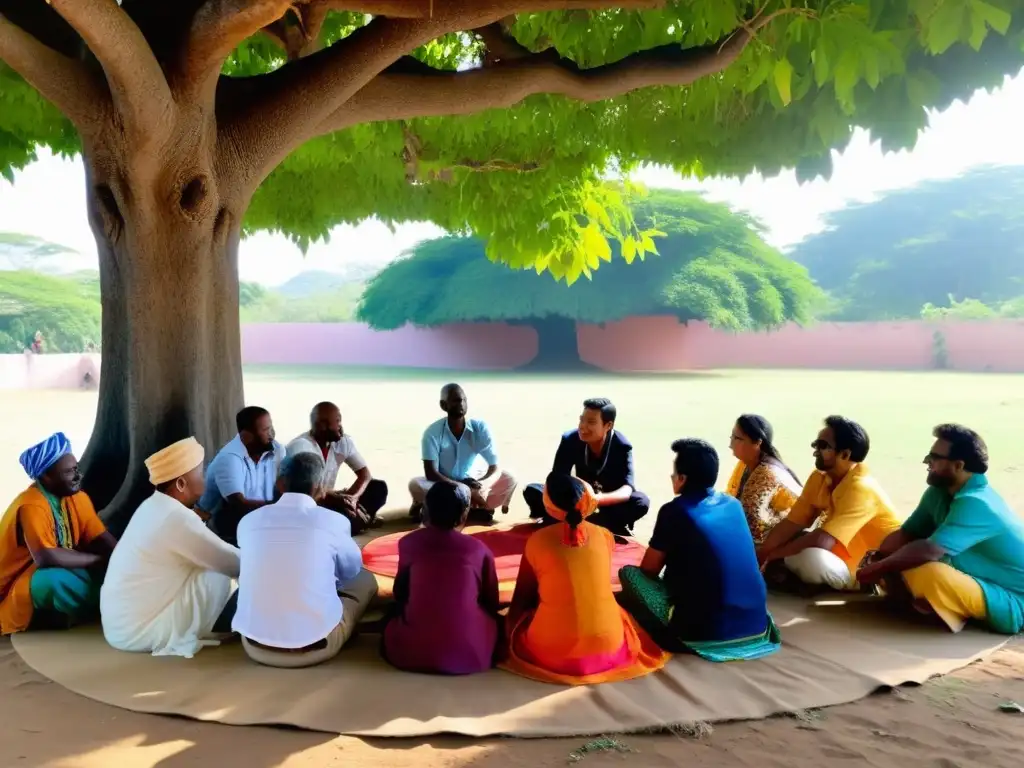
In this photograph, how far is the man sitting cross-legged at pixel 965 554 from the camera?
171 inches

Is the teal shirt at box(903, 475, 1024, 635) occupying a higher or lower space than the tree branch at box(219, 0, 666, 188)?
lower

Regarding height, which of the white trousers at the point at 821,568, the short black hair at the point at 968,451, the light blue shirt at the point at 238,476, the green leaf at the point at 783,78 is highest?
the green leaf at the point at 783,78

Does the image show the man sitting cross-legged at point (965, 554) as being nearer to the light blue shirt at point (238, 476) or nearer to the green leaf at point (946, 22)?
the green leaf at point (946, 22)

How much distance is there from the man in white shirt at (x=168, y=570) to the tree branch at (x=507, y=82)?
125 inches

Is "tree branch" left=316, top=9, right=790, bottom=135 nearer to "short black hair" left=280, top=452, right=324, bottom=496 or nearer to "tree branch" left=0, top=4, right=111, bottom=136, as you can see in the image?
"tree branch" left=0, top=4, right=111, bottom=136

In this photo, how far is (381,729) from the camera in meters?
3.26

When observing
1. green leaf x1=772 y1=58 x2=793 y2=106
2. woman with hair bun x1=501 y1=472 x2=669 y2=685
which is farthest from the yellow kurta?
green leaf x1=772 y1=58 x2=793 y2=106

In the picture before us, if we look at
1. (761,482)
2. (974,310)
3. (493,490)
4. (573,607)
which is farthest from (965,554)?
(974,310)

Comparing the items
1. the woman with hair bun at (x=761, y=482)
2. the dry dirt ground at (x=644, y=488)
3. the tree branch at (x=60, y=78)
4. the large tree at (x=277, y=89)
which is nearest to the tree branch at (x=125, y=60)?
the large tree at (x=277, y=89)

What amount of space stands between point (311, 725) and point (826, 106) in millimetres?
4430

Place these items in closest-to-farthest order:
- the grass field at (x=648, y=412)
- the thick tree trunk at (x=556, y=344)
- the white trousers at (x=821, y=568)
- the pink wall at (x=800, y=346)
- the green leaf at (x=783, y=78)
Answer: the green leaf at (x=783, y=78), the white trousers at (x=821, y=568), the grass field at (x=648, y=412), the pink wall at (x=800, y=346), the thick tree trunk at (x=556, y=344)

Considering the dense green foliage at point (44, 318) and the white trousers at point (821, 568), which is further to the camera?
the dense green foliage at point (44, 318)

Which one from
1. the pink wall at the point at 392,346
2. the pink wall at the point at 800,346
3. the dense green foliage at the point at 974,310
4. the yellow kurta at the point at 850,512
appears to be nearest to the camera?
the yellow kurta at the point at 850,512

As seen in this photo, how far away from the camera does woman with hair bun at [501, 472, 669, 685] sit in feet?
12.2
